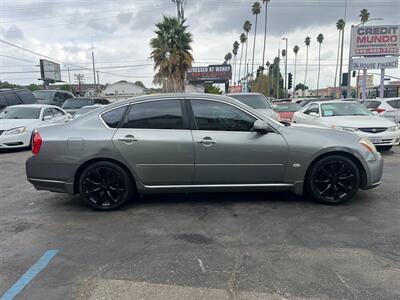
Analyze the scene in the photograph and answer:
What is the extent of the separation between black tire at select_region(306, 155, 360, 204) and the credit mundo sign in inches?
890

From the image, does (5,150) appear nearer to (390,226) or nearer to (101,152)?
(101,152)

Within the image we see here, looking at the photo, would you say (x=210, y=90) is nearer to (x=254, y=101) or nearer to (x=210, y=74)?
(x=210, y=74)

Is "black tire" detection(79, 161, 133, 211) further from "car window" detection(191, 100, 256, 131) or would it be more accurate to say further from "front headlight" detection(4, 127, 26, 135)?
"front headlight" detection(4, 127, 26, 135)

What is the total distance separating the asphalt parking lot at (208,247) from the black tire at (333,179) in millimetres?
165

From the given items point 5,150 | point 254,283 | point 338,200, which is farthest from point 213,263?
point 5,150

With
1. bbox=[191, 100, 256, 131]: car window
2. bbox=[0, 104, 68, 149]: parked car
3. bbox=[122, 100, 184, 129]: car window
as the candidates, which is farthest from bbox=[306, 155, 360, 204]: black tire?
bbox=[0, 104, 68, 149]: parked car

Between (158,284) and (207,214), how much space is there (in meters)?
1.71

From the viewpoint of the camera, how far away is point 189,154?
4.55 metres

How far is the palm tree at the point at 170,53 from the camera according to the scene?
2559cm

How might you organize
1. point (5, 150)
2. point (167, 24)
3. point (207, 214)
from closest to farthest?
point (207, 214)
point (5, 150)
point (167, 24)

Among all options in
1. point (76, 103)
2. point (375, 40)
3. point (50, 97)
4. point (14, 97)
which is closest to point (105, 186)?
point (14, 97)

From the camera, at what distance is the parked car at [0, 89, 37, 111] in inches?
535

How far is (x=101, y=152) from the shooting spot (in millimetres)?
4504

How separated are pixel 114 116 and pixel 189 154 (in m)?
1.19
